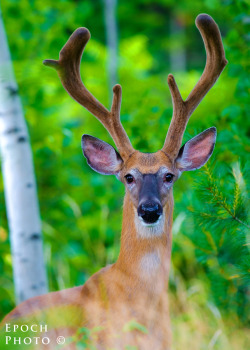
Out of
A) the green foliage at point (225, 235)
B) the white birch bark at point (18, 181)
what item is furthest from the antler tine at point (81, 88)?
the white birch bark at point (18, 181)

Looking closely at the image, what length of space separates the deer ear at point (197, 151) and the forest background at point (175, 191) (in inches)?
3.3

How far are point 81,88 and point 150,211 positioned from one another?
106 centimetres

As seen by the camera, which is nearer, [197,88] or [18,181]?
[197,88]

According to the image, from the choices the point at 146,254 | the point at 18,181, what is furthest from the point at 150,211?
the point at 18,181

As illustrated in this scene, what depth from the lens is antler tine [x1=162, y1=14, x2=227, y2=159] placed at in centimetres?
380

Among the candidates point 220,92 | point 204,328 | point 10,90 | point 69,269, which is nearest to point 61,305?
point 204,328

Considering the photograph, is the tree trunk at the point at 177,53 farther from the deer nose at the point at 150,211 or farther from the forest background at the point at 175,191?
the deer nose at the point at 150,211

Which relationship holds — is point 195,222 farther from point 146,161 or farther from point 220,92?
point 220,92

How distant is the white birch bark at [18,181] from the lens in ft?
15.1

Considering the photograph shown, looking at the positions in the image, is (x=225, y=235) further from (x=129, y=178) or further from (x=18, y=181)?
(x=18, y=181)

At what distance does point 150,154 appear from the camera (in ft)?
12.5

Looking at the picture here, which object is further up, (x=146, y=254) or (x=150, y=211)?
(x=150, y=211)

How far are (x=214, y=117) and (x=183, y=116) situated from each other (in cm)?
98

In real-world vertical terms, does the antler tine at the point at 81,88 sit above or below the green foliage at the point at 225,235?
above
